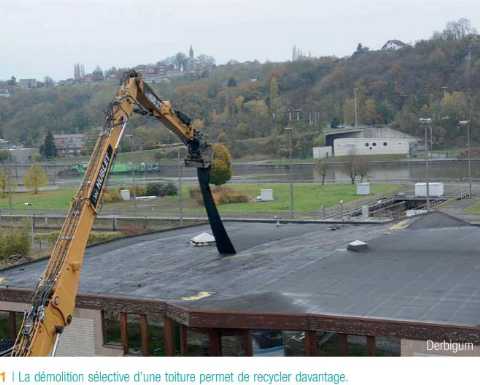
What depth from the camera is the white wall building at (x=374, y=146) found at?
83750mm

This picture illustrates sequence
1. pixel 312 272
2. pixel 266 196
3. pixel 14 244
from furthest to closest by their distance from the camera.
Answer: pixel 266 196 → pixel 14 244 → pixel 312 272

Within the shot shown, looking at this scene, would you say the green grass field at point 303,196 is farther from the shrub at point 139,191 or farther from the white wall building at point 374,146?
the white wall building at point 374,146

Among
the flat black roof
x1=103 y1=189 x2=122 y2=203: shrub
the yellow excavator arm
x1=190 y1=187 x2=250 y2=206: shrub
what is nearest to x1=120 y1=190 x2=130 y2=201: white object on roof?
x1=103 y1=189 x2=122 y2=203: shrub

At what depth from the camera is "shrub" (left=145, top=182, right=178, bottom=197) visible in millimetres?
56219

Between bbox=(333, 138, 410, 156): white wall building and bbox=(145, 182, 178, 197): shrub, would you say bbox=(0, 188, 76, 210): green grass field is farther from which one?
bbox=(333, 138, 410, 156): white wall building

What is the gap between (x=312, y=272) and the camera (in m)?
18.0

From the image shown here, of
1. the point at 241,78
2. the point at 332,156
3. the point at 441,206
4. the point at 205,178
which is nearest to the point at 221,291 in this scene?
the point at 205,178

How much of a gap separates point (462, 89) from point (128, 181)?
53.6 meters

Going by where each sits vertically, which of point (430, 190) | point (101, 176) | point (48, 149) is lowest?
point (430, 190)

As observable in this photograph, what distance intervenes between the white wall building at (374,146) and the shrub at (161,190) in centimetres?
3206

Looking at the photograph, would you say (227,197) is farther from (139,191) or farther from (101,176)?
(101,176)

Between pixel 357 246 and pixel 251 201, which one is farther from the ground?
pixel 357 246

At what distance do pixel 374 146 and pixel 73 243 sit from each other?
7439 centimetres

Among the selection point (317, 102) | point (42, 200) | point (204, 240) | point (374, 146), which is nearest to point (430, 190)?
point (204, 240)
